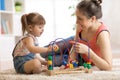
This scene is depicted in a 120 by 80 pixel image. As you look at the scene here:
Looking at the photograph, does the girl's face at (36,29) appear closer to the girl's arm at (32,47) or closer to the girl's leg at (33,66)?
the girl's arm at (32,47)

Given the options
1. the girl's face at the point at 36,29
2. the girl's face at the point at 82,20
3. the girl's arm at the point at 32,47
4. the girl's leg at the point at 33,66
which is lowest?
the girl's leg at the point at 33,66

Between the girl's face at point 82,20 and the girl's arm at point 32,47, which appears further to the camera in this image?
the girl's face at point 82,20

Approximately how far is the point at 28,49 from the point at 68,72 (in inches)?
12.2

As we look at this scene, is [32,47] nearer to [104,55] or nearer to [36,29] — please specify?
[36,29]

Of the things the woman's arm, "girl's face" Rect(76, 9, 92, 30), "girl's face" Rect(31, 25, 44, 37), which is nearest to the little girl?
"girl's face" Rect(31, 25, 44, 37)

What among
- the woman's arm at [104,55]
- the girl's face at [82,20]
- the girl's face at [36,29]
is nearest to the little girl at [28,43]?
the girl's face at [36,29]

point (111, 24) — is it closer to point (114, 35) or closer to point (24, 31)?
point (114, 35)

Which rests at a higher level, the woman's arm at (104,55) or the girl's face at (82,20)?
the girl's face at (82,20)

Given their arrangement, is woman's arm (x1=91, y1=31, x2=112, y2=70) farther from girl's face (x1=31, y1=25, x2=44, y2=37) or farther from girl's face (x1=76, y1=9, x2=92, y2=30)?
girl's face (x1=31, y1=25, x2=44, y2=37)

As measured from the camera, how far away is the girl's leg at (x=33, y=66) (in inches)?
63.8

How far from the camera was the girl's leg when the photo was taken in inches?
63.8

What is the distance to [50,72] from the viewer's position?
1472 mm

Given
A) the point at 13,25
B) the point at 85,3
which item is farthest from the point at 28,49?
the point at 13,25

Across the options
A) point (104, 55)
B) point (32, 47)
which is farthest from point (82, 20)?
point (32, 47)
